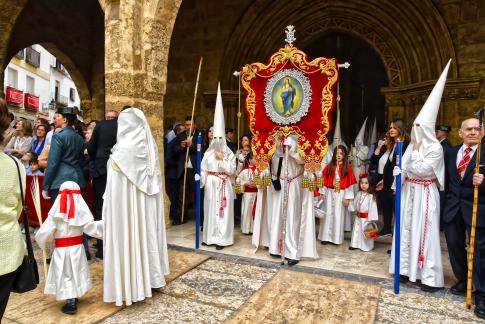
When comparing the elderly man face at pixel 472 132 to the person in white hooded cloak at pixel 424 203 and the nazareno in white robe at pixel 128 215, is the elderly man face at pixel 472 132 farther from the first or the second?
the nazareno in white robe at pixel 128 215

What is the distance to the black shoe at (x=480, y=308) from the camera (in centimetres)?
315

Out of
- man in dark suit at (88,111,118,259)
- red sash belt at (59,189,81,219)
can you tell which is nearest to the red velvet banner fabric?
man in dark suit at (88,111,118,259)

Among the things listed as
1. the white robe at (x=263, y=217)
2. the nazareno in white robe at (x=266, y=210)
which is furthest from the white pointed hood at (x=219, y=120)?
the white robe at (x=263, y=217)

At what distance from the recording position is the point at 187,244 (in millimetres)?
5176

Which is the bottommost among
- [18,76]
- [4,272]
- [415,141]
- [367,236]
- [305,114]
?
[367,236]

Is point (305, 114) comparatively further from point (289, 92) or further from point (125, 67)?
point (125, 67)

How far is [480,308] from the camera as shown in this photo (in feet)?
10.5

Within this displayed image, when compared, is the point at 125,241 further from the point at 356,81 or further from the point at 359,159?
the point at 356,81

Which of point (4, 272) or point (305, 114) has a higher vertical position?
point (305, 114)

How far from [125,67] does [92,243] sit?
2.62 meters

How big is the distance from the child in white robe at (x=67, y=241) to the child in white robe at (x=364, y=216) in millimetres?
3555

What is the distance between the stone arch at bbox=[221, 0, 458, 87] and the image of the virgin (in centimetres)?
428

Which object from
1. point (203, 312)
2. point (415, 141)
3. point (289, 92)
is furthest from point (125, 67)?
point (415, 141)

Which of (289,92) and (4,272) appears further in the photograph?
(289,92)
